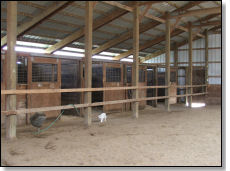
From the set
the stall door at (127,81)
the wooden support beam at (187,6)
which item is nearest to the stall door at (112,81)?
the stall door at (127,81)

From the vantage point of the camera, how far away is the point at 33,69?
233 inches

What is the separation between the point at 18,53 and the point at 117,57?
31.4ft

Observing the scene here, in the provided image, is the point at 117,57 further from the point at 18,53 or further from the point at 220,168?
the point at 220,168

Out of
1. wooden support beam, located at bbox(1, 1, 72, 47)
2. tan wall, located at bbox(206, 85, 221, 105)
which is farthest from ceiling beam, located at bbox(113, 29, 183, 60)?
wooden support beam, located at bbox(1, 1, 72, 47)

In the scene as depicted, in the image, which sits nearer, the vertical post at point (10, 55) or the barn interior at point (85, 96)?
the barn interior at point (85, 96)

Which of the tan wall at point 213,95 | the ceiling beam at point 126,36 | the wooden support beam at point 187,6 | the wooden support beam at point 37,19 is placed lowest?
the tan wall at point 213,95

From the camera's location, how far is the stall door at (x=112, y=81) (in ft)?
26.4

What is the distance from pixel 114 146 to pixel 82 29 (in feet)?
21.2

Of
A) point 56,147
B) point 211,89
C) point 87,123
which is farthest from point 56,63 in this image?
point 211,89

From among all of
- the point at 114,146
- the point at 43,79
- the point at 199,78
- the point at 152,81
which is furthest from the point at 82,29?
the point at 199,78

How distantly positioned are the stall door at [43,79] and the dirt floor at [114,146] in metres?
0.75

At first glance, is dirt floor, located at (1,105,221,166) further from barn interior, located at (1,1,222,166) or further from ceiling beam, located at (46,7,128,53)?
ceiling beam, located at (46,7,128,53)

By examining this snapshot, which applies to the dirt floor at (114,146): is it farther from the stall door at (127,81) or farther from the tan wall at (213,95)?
the tan wall at (213,95)

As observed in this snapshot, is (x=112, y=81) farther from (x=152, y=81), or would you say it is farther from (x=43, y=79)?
(x=152, y=81)
